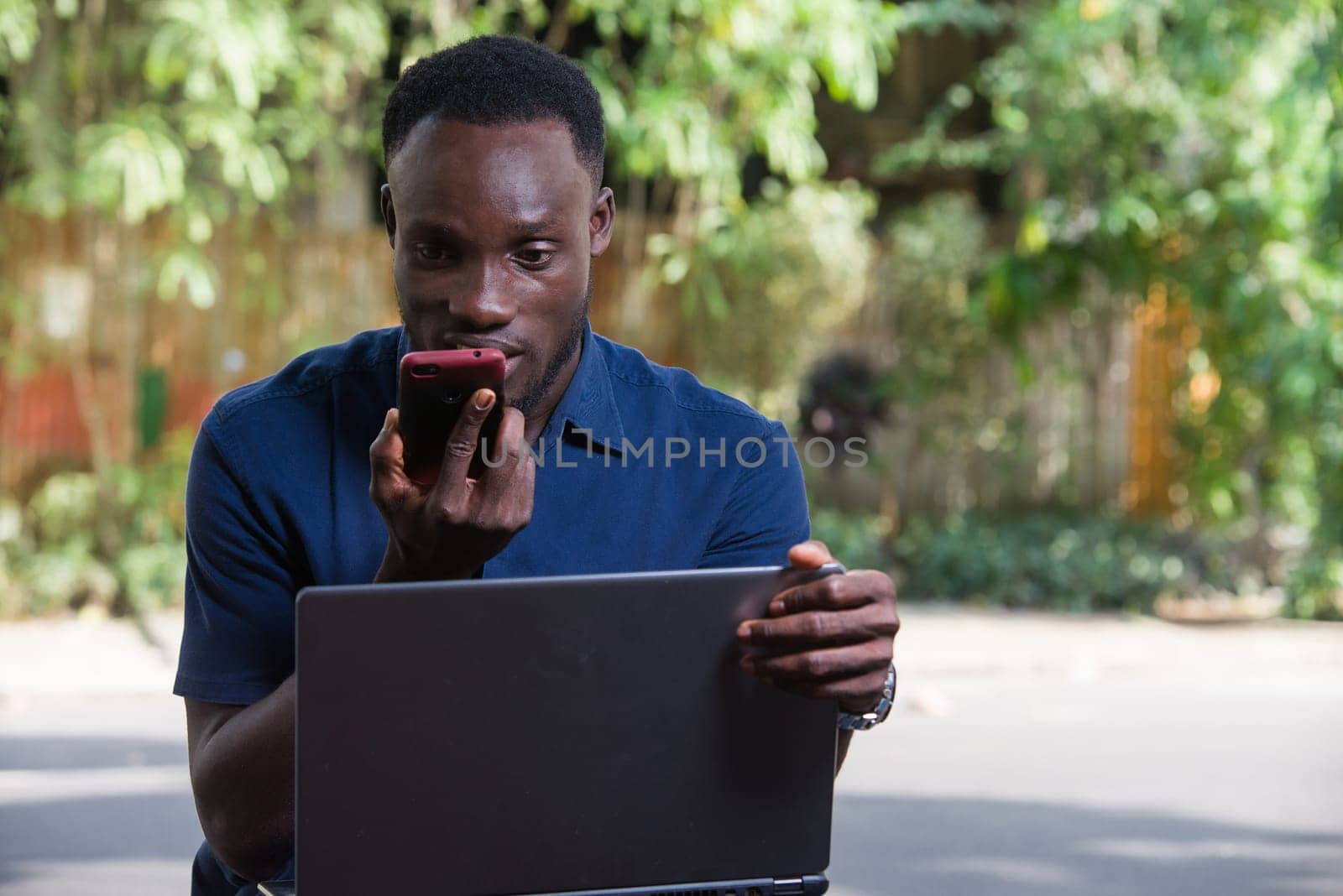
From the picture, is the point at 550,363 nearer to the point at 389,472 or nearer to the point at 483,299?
the point at 483,299

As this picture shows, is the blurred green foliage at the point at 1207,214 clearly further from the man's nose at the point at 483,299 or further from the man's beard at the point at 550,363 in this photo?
the man's nose at the point at 483,299

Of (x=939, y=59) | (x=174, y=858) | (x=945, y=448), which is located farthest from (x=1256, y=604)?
(x=174, y=858)

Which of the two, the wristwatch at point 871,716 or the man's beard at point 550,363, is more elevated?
the man's beard at point 550,363

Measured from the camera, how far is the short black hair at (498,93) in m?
1.98

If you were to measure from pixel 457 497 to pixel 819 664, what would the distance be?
42cm

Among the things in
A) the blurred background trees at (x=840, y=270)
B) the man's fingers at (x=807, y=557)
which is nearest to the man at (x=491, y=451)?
the man's fingers at (x=807, y=557)

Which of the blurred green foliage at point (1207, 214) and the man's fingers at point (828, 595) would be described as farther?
the blurred green foliage at point (1207, 214)

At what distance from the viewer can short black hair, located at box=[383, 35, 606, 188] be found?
1980 millimetres

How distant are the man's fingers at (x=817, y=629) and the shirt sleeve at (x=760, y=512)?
58 centimetres

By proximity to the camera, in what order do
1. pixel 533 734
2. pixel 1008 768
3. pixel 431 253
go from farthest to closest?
1. pixel 1008 768
2. pixel 431 253
3. pixel 533 734

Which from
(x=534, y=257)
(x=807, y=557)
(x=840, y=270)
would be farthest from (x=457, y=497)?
(x=840, y=270)

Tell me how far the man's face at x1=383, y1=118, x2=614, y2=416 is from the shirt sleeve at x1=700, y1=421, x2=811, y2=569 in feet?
1.24

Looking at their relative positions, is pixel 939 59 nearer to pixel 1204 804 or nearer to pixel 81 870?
pixel 1204 804

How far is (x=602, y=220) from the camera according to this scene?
7.36 feet
